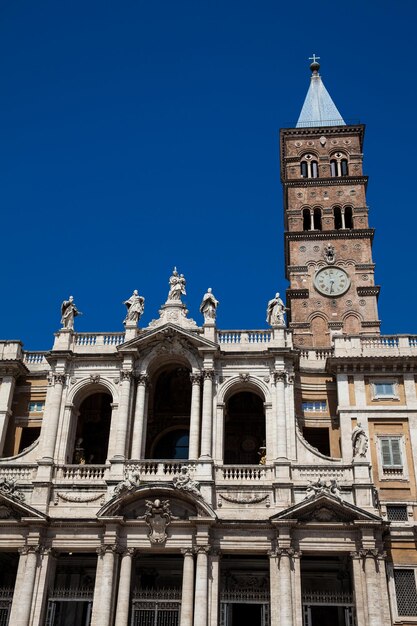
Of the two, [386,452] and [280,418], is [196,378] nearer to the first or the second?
[280,418]

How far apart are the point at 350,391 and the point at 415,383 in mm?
3479

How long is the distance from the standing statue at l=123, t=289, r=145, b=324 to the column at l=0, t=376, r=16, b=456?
7.09 metres

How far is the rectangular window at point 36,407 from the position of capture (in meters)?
40.4

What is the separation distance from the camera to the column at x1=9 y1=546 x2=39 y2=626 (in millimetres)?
32625

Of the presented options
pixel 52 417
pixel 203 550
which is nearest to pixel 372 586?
pixel 203 550

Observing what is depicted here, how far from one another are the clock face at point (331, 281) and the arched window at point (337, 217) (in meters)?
4.38

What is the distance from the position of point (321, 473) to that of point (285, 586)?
224 inches

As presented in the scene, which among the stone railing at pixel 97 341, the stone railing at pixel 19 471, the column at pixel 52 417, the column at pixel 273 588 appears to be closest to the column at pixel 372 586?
the column at pixel 273 588

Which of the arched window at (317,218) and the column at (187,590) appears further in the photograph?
A: the arched window at (317,218)

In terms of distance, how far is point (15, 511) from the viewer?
35.0 metres

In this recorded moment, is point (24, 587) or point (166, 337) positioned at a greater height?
point (166, 337)

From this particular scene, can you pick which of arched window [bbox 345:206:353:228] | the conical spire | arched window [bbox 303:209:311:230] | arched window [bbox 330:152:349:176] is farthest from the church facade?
the conical spire

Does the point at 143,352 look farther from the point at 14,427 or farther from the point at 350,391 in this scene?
the point at 350,391

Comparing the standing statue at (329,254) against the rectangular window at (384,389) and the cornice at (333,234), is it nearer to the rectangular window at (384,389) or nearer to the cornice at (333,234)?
the cornice at (333,234)
